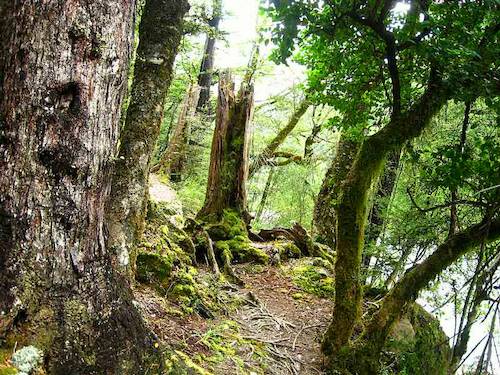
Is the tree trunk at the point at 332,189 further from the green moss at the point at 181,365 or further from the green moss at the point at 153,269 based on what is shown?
the green moss at the point at 181,365

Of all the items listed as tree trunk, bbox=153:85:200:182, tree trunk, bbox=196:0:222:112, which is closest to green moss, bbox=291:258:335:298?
tree trunk, bbox=153:85:200:182

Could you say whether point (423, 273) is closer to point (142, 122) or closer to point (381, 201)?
point (142, 122)

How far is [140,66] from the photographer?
415 centimetres

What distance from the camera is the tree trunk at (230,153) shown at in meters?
8.38

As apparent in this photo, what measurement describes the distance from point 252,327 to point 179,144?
7078 mm

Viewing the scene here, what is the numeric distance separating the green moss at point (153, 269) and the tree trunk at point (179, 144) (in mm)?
6558

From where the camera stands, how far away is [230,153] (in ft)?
27.9

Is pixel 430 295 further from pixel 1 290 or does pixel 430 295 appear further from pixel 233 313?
pixel 1 290

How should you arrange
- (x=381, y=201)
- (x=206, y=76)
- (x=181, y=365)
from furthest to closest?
1. (x=206, y=76)
2. (x=381, y=201)
3. (x=181, y=365)

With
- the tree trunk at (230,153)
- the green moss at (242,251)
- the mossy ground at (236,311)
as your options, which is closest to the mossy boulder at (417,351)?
the mossy ground at (236,311)

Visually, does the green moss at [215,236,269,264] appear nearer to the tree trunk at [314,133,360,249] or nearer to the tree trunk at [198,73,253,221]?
the tree trunk at [198,73,253,221]

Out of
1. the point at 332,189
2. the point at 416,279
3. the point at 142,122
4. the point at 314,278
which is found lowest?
the point at 314,278

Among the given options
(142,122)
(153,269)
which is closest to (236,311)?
(153,269)

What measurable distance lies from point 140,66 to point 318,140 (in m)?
9.29
